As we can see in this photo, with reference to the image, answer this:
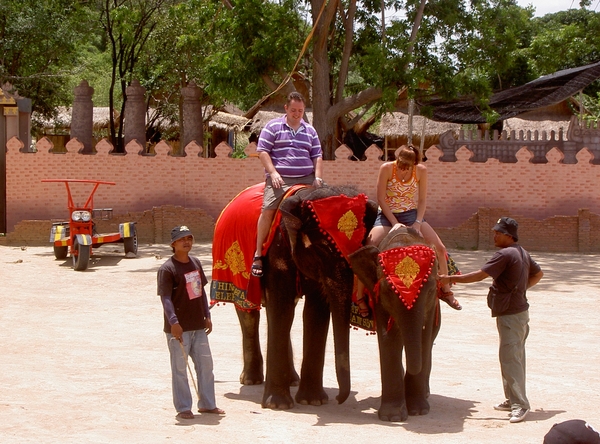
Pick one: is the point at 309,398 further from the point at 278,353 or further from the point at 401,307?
the point at 401,307

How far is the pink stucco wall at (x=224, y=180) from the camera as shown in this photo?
19.7 meters

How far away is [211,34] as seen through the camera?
22422mm

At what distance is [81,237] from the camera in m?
16.1

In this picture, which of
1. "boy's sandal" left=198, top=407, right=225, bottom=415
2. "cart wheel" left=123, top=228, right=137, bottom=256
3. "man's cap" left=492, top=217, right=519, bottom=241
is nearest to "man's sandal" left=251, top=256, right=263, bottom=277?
"boy's sandal" left=198, top=407, right=225, bottom=415

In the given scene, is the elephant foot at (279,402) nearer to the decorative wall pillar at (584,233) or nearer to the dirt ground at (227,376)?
the dirt ground at (227,376)

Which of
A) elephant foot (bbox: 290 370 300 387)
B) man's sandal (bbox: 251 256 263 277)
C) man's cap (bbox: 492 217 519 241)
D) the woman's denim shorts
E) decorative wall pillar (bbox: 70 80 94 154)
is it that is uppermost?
decorative wall pillar (bbox: 70 80 94 154)

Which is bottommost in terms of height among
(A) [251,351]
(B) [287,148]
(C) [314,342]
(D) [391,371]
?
(A) [251,351]

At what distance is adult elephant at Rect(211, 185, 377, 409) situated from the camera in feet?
23.8

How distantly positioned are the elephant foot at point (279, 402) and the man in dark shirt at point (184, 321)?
53 cm

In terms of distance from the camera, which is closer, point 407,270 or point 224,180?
point 407,270

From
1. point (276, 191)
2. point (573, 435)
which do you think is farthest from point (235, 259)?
point (573, 435)

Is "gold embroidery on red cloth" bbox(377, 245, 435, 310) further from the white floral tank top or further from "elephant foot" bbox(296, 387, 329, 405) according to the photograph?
"elephant foot" bbox(296, 387, 329, 405)

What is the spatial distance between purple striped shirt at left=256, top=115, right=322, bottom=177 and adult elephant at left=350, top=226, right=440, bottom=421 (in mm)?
1328

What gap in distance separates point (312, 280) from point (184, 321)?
3.55 ft
